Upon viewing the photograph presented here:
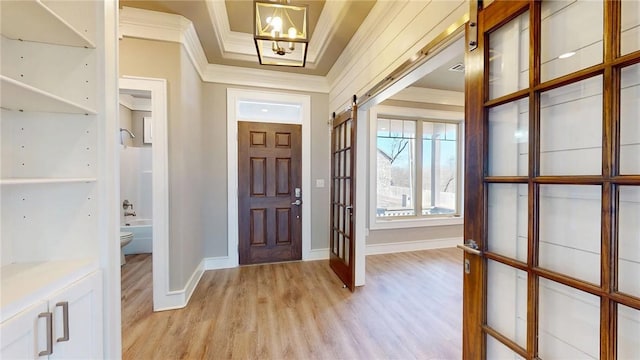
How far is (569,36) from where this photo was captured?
35.7 inches

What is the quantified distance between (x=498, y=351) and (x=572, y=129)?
100 centimetres


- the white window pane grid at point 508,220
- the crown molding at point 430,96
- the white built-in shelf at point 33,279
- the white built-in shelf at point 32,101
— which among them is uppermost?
the crown molding at point 430,96

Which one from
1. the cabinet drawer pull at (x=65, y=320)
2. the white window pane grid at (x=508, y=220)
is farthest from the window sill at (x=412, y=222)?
the cabinet drawer pull at (x=65, y=320)

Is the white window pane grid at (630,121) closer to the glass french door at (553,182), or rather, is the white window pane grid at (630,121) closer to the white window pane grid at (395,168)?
the glass french door at (553,182)

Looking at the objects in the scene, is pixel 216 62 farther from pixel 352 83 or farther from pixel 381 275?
pixel 381 275

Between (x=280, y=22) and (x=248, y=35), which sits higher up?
(x=248, y=35)

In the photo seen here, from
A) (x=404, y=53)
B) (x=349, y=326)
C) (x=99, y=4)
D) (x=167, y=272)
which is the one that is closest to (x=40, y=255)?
(x=99, y=4)

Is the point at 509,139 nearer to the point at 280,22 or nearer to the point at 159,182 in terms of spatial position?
the point at 280,22

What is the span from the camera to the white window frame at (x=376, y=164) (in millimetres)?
4188

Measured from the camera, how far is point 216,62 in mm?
3387

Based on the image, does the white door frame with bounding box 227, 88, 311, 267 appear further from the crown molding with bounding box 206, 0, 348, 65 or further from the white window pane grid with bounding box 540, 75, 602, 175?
the white window pane grid with bounding box 540, 75, 602, 175

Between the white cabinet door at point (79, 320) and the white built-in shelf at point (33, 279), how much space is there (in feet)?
0.12

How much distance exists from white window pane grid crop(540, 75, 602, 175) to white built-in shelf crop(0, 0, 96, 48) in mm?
1907

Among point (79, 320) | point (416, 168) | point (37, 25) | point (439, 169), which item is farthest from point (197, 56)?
point (439, 169)
